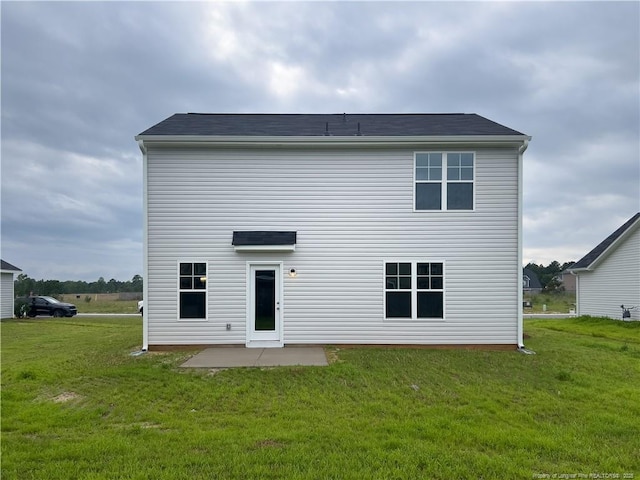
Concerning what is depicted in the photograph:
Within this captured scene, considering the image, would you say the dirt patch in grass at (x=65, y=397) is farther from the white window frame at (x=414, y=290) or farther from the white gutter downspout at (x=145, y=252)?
the white window frame at (x=414, y=290)

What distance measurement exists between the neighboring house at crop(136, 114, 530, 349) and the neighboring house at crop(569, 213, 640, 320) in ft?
34.4

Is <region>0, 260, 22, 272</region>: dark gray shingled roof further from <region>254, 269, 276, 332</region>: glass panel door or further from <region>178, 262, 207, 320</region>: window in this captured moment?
<region>254, 269, 276, 332</region>: glass panel door

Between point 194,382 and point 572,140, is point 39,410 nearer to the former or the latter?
point 194,382

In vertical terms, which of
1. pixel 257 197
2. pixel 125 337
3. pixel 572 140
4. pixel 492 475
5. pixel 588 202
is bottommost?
pixel 125 337

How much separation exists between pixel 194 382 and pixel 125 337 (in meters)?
7.25

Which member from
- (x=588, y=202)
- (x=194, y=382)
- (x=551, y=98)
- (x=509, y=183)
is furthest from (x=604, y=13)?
(x=194, y=382)

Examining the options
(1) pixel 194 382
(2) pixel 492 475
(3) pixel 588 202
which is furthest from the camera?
(3) pixel 588 202

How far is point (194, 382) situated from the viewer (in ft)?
21.0

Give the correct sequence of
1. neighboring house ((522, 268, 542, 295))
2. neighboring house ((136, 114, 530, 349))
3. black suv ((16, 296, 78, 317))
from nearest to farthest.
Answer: neighboring house ((136, 114, 530, 349)) < black suv ((16, 296, 78, 317)) < neighboring house ((522, 268, 542, 295))

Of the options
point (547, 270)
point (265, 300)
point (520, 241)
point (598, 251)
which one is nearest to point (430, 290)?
point (520, 241)

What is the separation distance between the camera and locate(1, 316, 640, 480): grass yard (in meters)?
3.44

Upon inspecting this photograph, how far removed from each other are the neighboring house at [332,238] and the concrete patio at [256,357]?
15.9 inches

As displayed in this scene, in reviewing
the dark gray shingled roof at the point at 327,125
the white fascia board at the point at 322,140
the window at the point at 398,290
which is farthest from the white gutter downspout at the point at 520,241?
the window at the point at 398,290

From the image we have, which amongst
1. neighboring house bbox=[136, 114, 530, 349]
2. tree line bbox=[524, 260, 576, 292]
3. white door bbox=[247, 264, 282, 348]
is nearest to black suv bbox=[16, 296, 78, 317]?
neighboring house bbox=[136, 114, 530, 349]
